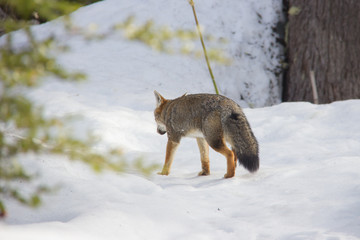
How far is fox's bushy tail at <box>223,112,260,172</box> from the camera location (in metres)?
4.40

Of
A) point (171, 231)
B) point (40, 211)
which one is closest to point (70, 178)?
point (40, 211)

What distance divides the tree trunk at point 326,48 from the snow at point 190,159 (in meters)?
0.85

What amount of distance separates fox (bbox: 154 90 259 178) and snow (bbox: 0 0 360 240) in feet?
0.90

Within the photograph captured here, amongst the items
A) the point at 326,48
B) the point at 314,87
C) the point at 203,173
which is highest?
the point at 326,48

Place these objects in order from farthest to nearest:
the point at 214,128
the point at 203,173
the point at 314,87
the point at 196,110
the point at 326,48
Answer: the point at 314,87, the point at 326,48, the point at 203,173, the point at 196,110, the point at 214,128

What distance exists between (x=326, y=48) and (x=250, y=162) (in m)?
5.01

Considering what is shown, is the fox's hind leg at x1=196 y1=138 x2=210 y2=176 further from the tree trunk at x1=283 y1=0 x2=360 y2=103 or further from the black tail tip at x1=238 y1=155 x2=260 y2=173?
the tree trunk at x1=283 y1=0 x2=360 y2=103

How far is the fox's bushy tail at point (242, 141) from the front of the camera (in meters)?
4.40

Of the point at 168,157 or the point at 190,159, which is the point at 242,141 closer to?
the point at 168,157

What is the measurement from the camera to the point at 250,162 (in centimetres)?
438

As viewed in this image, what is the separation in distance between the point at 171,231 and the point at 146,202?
548 mm

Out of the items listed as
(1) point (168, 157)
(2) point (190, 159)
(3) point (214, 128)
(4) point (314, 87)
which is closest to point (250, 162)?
(3) point (214, 128)

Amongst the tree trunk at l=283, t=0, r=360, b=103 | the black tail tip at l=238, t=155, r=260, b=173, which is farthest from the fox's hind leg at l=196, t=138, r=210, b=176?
the tree trunk at l=283, t=0, r=360, b=103

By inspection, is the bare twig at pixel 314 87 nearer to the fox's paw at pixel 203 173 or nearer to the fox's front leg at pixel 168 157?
the fox's paw at pixel 203 173
